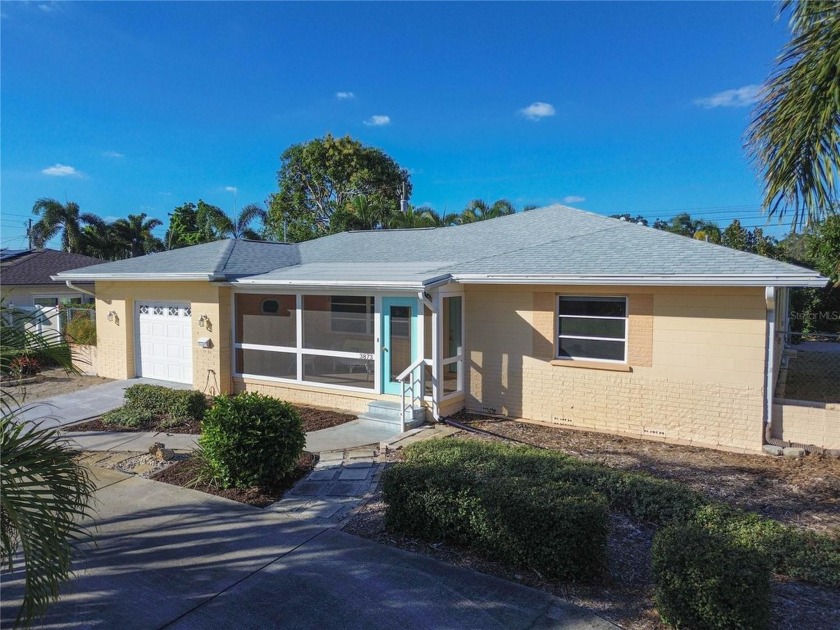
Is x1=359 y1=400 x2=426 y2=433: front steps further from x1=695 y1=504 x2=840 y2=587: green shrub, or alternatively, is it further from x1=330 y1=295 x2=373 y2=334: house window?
x1=695 y1=504 x2=840 y2=587: green shrub

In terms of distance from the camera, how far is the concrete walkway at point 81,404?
34.6 ft

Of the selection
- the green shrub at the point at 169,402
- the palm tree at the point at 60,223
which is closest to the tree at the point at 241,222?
the palm tree at the point at 60,223

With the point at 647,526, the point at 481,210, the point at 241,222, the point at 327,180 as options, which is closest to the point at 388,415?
the point at 647,526

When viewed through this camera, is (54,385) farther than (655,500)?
Yes

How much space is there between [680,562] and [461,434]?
563cm

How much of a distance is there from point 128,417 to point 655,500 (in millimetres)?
9149

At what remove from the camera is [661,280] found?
8492 millimetres

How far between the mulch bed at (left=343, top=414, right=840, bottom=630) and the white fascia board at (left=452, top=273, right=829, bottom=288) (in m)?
A: 2.69

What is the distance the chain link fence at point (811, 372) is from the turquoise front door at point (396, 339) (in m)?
7.07

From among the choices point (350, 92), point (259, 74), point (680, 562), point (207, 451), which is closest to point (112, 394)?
point (207, 451)

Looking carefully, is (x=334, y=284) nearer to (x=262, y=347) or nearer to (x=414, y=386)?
(x=414, y=386)

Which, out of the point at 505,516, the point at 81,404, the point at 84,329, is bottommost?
the point at 81,404

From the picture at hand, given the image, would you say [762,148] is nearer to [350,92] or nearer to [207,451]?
[207,451]

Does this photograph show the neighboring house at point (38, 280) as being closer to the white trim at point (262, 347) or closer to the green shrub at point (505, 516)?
the white trim at point (262, 347)
